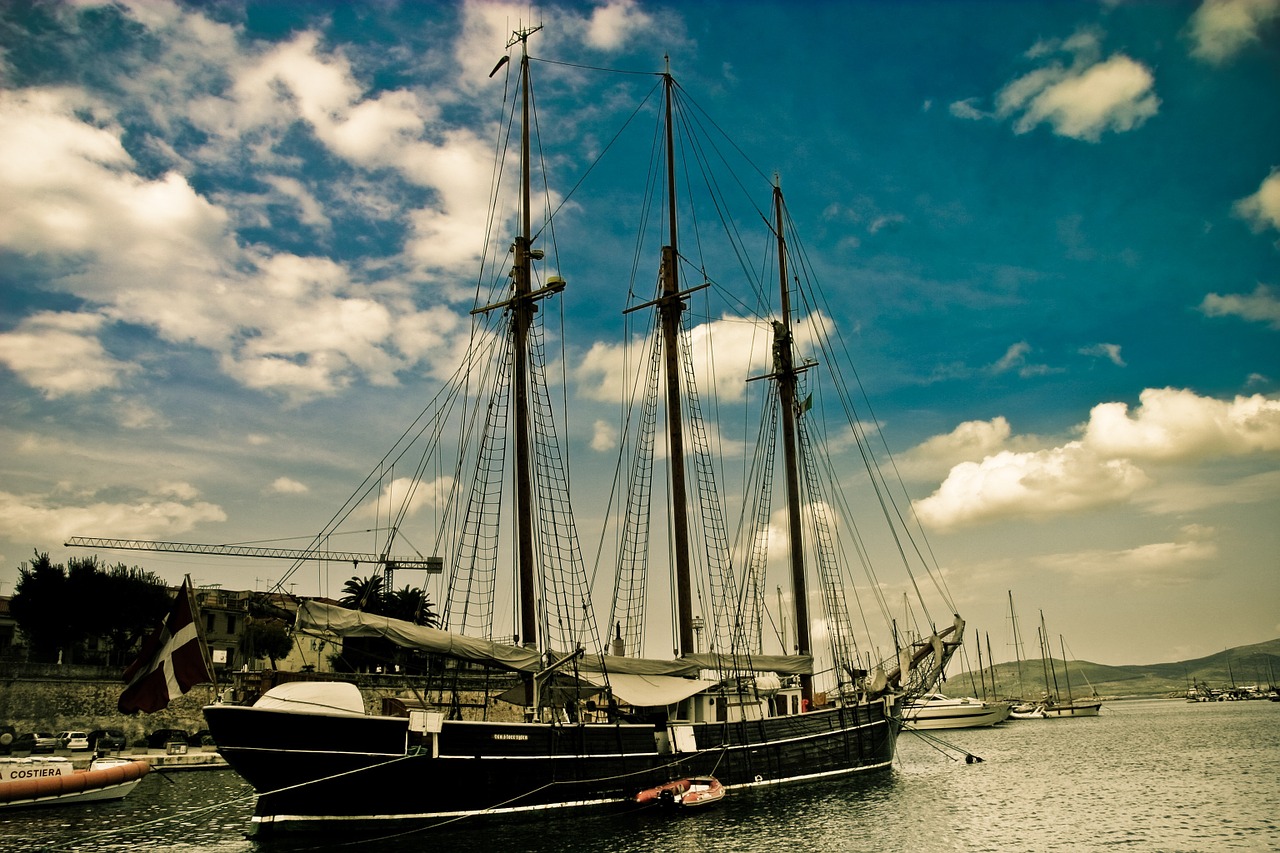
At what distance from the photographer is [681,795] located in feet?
108

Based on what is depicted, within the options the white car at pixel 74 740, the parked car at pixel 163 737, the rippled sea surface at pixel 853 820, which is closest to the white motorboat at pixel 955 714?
the rippled sea surface at pixel 853 820

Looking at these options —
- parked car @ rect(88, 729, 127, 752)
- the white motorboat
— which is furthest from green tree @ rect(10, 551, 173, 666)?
the white motorboat

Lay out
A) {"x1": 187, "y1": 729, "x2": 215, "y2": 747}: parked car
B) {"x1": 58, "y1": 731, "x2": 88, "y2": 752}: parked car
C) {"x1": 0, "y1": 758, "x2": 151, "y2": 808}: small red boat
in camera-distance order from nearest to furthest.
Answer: {"x1": 0, "y1": 758, "x2": 151, "y2": 808}: small red boat < {"x1": 58, "y1": 731, "x2": 88, "y2": 752}: parked car < {"x1": 187, "y1": 729, "x2": 215, "y2": 747}: parked car

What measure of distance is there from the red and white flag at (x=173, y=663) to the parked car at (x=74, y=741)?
2411 centimetres

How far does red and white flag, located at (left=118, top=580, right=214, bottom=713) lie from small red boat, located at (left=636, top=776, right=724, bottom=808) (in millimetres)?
16305

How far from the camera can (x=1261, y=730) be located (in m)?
85.4

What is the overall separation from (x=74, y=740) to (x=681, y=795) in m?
33.7

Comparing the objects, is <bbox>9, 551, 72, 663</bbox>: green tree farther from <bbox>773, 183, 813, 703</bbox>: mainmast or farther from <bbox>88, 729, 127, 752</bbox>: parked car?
<bbox>773, 183, 813, 703</bbox>: mainmast

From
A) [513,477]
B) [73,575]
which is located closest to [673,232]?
[513,477]

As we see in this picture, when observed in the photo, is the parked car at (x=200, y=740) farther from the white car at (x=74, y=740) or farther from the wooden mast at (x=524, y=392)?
the wooden mast at (x=524, y=392)

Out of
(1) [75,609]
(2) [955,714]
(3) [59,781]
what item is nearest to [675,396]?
(3) [59,781]

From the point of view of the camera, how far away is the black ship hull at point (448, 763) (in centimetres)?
2609

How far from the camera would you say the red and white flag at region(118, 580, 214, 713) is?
26.1 metres

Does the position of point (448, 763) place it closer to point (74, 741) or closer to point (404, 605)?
point (74, 741)
